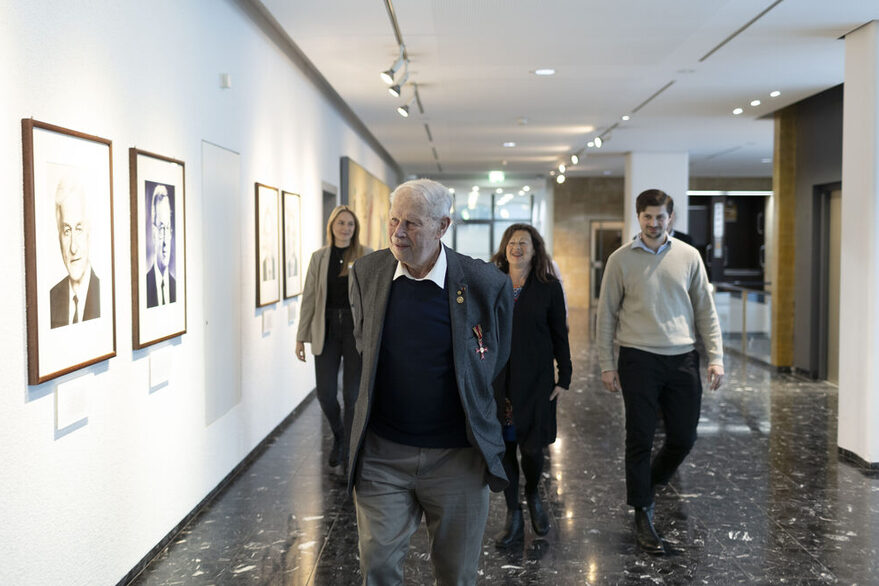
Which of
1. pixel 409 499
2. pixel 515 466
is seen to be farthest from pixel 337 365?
pixel 409 499

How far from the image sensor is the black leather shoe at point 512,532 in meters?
4.76

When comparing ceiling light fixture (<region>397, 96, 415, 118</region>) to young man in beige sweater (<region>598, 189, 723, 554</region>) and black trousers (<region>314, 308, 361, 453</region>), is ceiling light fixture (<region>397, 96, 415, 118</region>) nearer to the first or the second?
black trousers (<region>314, 308, 361, 453</region>)

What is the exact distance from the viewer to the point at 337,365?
6359 millimetres

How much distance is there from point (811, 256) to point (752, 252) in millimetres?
16889

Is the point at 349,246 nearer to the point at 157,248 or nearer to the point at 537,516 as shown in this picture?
the point at 157,248

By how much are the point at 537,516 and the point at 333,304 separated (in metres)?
2.09

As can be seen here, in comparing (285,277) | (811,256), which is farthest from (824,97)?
(285,277)

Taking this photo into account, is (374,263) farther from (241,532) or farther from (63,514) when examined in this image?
(241,532)

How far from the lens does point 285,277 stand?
814cm

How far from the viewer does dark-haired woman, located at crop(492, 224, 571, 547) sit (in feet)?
15.2

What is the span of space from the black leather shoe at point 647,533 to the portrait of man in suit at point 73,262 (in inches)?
111

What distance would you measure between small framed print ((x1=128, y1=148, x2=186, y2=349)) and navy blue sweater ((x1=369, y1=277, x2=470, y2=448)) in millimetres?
1880

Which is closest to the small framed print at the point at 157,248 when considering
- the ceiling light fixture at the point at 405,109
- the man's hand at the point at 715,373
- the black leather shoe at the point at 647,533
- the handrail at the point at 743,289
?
the black leather shoe at the point at 647,533

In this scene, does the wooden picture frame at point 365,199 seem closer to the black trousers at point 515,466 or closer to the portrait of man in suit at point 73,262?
the black trousers at point 515,466
